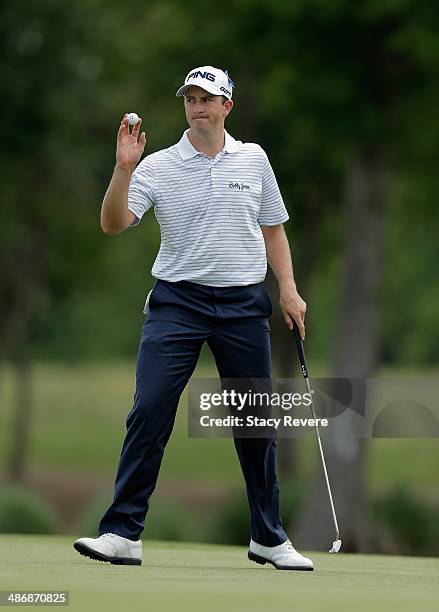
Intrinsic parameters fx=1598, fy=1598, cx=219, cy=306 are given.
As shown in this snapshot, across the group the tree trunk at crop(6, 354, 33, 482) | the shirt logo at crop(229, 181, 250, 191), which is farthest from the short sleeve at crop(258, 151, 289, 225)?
the tree trunk at crop(6, 354, 33, 482)

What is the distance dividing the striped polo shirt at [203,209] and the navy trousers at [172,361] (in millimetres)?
83

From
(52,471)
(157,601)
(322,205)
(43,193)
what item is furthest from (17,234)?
(157,601)

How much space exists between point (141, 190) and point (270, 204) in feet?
2.00

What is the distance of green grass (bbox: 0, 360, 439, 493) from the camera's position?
124 feet

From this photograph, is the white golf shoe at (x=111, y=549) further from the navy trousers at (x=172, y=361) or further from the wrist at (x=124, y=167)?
the wrist at (x=124, y=167)

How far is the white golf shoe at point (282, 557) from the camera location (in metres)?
7.03

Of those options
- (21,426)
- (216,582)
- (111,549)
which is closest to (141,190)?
(111,549)

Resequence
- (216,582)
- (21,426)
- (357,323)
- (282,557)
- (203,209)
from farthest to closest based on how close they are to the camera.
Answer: (21,426)
(357,323)
(282,557)
(203,209)
(216,582)

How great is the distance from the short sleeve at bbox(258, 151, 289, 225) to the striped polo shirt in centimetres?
9

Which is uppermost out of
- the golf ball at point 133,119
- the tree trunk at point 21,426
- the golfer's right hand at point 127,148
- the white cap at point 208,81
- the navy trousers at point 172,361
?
the white cap at point 208,81

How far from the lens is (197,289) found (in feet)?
22.7

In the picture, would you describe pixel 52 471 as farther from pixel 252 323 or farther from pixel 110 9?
pixel 252 323

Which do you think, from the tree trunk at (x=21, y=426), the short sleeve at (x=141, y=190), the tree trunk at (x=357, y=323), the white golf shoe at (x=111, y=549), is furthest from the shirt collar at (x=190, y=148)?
the tree trunk at (x=21, y=426)

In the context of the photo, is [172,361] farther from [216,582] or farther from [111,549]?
[216,582]
